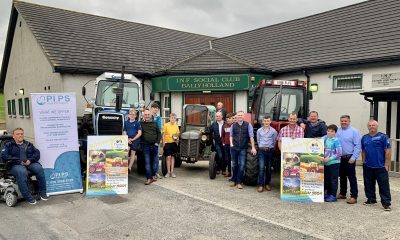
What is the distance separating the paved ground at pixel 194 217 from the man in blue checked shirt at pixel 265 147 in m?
0.37

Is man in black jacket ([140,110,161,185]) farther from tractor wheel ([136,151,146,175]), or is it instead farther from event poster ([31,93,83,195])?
event poster ([31,93,83,195])

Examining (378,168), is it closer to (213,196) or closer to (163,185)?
(213,196)

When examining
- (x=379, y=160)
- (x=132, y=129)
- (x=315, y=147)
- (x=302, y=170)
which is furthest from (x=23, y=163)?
(x=379, y=160)

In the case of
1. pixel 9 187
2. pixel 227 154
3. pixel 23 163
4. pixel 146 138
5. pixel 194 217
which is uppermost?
pixel 146 138

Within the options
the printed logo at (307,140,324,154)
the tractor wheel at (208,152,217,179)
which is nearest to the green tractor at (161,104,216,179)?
the tractor wheel at (208,152,217,179)

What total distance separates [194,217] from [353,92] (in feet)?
30.3

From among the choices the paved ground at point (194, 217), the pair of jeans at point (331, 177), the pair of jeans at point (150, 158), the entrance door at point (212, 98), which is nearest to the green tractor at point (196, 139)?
the pair of jeans at point (150, 158)

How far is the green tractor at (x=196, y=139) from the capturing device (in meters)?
8.84

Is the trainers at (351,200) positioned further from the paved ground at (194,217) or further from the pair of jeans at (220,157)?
the pair of jeans at (220,157)

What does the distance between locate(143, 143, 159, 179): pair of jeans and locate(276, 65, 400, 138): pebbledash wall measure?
7980 mm

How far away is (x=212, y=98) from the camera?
1545 cm

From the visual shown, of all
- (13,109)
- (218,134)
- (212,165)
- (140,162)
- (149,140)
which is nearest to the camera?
(149,140)

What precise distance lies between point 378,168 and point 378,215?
88 centimetres

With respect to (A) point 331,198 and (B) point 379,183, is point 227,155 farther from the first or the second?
(B) point 379,183
